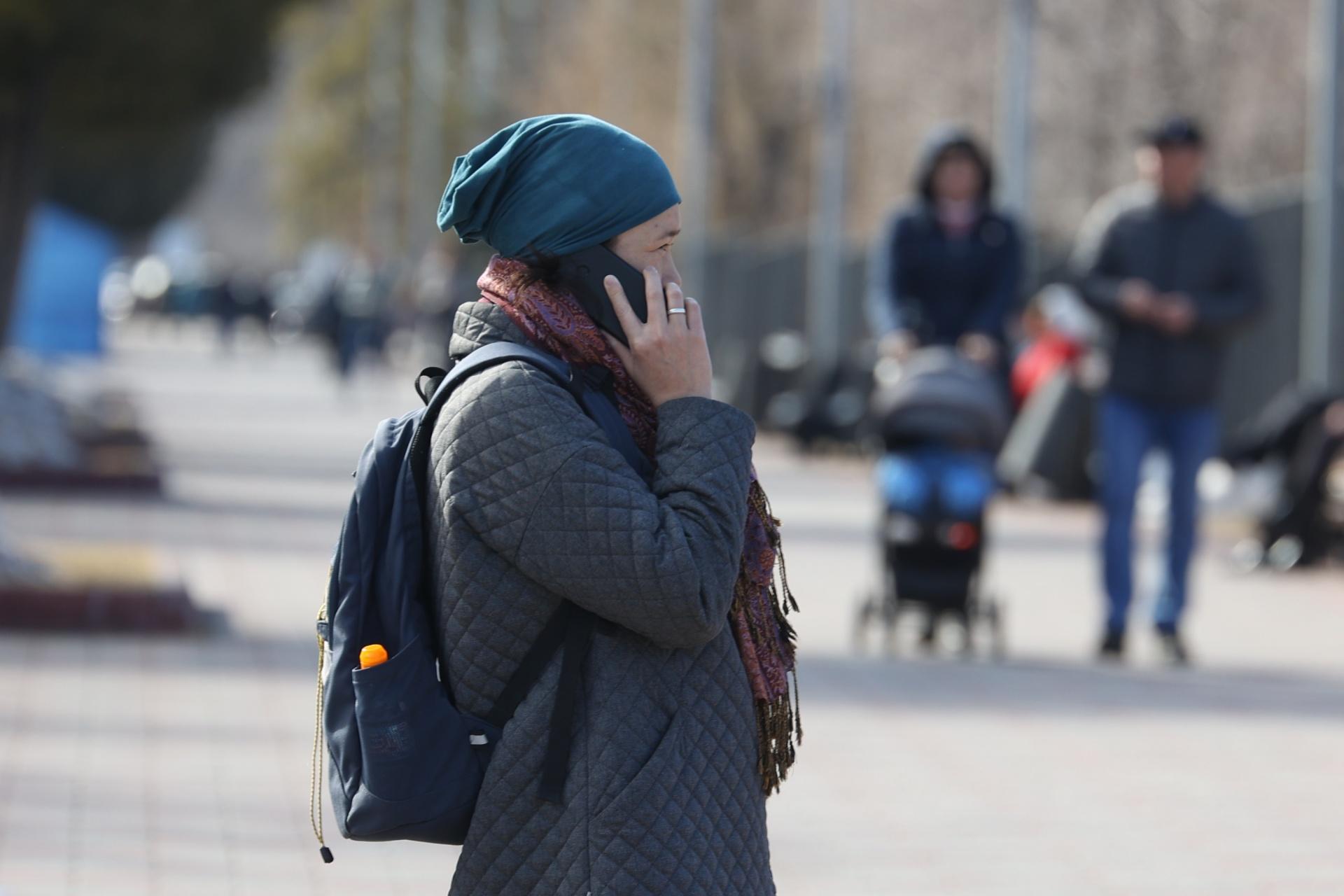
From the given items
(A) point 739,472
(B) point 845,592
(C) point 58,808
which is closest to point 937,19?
(B) point 845,592

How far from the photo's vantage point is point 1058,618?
36.1 feet

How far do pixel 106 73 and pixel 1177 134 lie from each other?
1097cm

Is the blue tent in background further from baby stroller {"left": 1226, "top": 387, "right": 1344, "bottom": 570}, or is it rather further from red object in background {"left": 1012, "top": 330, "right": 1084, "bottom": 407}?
baby stroller {"left": 1226, "top": 387, "right": 1344, "bottom": 570}

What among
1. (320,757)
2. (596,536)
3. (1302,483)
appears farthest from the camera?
(1302,483)

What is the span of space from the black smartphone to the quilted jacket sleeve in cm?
14

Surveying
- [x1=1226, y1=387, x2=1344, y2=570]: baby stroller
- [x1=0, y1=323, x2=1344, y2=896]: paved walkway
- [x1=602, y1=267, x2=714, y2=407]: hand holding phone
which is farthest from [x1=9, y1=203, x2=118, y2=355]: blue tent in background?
[x1=602, y1=267, x2=714, y2=407]: hand holding phone

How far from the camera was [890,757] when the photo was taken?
7.43 m

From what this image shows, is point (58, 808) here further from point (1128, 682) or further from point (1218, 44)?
point (1218, 44)

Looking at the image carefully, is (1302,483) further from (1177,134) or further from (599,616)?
(599,616)

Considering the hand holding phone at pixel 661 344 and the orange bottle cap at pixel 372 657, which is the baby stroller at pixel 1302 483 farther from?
the orange bottle cap at pixel 372 657

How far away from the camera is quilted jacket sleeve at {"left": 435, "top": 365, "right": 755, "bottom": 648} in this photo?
3006 mm

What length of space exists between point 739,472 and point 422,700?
50 cm

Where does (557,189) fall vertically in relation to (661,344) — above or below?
above

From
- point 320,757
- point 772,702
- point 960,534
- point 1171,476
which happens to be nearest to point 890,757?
point 960,534
